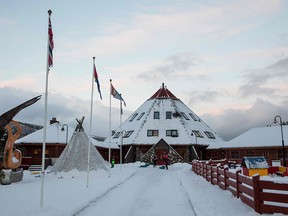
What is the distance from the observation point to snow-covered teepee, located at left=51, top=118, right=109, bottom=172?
75.2 feet

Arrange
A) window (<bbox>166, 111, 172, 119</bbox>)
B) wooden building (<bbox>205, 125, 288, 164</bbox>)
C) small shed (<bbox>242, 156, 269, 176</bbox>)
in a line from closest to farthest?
small shed (<bbox>242, 156, 269, 176</bbox>)
wooden building (<bbox>205, 125, 288, 164</bbox>)
window (<bbox>166, 111, 172, 119</bbox>)

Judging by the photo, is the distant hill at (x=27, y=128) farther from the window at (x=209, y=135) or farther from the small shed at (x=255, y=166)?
the small shed at (x=255, y=166)

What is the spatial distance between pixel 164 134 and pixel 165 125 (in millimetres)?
2403

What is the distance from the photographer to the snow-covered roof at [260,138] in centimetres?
4228

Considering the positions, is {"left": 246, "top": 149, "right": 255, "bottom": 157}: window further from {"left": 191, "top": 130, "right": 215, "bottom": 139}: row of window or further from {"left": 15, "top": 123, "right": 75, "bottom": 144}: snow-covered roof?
{"left": 15, "top": 123, "right": 75, "bottom": 144}: snow-covered roof

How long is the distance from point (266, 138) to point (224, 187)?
110ft

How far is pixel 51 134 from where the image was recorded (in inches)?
1688

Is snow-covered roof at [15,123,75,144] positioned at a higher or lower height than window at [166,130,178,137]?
lower

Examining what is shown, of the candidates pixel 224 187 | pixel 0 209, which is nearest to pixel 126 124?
pixel 224 187

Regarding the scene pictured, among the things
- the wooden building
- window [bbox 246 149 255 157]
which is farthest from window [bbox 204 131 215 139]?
window [bbox 246 149 255 157]

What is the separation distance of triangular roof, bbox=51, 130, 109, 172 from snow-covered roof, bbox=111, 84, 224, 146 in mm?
23394

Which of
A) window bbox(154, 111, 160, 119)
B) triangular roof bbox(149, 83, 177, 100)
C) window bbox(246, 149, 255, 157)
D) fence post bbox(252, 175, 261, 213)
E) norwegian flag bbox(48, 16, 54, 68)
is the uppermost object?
triangular roof bbox(149, 83, 177, 100)

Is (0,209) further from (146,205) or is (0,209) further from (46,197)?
(146,205)

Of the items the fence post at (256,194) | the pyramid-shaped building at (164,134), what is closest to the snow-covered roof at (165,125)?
the pyramid-shaped building at (164,134)
